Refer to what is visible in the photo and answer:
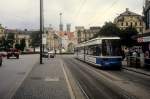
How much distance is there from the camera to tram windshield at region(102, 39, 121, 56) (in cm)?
3688

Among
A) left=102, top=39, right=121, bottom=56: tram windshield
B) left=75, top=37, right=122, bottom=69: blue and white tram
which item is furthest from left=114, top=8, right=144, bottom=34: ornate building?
left=102, top=39, right=121, bottom=56: tram windshield

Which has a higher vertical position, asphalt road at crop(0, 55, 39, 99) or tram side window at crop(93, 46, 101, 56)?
tram side window at crop(93, 46, 101, 56)

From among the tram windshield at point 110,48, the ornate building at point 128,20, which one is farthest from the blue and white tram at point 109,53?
the ornate building at point 128,20

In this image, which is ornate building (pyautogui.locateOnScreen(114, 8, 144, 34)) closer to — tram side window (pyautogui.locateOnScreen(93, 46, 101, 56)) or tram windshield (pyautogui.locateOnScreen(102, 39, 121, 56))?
tram side window (pyautogui.locateOnScreen(93, 46, 101, 56))

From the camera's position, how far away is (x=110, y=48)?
37031mm

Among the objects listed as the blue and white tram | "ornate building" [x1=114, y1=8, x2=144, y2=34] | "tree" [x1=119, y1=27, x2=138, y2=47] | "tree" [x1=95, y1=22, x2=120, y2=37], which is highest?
"ornate building" [x1=114, y1=8, x2=144, y2=34]

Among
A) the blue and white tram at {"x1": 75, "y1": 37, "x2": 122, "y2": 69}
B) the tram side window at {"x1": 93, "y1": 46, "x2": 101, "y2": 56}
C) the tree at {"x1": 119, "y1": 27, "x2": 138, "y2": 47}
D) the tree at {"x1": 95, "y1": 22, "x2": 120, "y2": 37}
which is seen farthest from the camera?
the tree at {"x1": 95, "y1": 22, "x2": 120, "y2": 37}

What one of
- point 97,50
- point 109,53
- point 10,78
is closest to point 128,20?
point 97,50

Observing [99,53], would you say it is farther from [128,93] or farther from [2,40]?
[2,40]

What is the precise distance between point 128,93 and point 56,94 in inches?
119

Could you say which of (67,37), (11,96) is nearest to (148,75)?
(11,96)

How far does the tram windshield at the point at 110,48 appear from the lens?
36875mm

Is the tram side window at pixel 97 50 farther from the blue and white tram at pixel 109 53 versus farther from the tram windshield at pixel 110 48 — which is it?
the tram windshield at pixel 110 48

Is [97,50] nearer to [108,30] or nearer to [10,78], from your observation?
[10,78]
